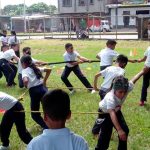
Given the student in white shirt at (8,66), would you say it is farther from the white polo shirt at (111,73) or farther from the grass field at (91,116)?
the white polo shirt at (111,73)

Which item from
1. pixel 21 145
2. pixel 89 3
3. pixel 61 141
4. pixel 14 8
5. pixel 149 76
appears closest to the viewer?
pixel 61 141

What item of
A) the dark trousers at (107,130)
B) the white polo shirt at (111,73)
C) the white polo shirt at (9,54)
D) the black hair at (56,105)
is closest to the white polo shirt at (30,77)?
the white polo shirt at (111,73)

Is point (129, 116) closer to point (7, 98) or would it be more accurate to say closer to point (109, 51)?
point (109, 51)

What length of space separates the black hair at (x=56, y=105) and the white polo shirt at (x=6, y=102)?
3051mm

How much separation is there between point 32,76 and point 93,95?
3.83m

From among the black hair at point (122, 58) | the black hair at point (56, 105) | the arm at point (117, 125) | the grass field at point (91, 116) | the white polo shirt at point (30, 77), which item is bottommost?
the grass field at point (91, 116)

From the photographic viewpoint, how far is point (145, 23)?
28750 mm

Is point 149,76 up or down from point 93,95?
up

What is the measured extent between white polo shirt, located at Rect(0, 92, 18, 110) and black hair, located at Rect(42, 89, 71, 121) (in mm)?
3051

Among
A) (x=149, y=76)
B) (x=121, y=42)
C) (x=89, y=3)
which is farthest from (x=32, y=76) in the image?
(x=89, y=3)

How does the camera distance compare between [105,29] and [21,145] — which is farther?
[105,29]

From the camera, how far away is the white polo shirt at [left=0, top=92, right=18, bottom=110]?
225 inches

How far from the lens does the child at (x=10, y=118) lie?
5793 mm

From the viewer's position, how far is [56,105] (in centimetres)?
274
